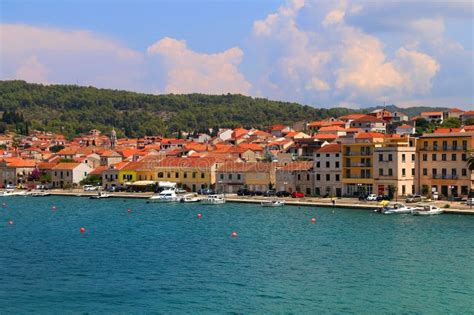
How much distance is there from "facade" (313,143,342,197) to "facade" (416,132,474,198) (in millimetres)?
8064

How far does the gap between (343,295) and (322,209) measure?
33488mm

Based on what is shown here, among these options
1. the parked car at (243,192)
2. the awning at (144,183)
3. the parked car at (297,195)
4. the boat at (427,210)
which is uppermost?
the awning at (144,183)

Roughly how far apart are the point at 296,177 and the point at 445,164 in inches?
628

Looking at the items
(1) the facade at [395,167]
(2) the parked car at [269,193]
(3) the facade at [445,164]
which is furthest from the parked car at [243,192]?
(3) the facade at [445,164]

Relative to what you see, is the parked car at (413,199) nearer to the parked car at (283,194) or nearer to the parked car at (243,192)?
the parked car at (283,194)

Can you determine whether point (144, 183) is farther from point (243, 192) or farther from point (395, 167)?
point (395, 167)

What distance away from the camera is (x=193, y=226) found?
53781mm

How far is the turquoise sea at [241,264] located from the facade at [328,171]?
11.2 metres


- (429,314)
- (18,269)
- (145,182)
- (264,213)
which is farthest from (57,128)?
(429,314)

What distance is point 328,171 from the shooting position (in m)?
71.9

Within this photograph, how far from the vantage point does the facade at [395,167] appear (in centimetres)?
6600

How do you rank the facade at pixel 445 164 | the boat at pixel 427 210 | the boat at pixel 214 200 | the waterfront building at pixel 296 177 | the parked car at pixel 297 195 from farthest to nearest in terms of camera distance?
the waterfront building at pixel 296 177, the parked car at pixel 297 195, the boat at pixel 214 200, the facade at pixel 445 164, the boat at pixel 427 210

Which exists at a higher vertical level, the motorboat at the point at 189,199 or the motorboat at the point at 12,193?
the motorboat at the point at 12,193

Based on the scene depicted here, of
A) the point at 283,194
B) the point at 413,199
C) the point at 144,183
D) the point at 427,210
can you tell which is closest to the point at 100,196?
the point at 144,183
